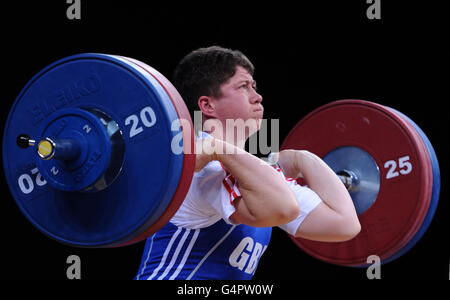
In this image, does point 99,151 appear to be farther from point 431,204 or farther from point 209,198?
point 431,204

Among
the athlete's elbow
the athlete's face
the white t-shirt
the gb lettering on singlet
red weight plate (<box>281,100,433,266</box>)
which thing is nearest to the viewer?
the athlete's elbow

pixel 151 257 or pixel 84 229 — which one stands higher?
pixel 84 229

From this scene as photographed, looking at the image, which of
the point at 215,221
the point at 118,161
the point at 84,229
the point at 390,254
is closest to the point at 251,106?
the point at 215,221

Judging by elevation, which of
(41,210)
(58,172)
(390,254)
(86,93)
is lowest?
(390,254)

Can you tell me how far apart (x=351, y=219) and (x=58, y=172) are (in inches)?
50.9

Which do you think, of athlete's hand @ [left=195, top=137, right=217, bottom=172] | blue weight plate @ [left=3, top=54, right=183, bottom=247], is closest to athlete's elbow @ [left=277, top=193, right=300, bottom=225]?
athlete's hand @ [left=195, top=137, right=217, bottom=172]

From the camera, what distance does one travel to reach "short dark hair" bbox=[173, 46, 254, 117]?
2.51 meters

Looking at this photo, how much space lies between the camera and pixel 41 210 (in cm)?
200

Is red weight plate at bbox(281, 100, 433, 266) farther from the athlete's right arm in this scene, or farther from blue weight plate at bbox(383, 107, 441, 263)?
the athlete's right arm

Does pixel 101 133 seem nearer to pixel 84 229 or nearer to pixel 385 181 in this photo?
pixel 84 229

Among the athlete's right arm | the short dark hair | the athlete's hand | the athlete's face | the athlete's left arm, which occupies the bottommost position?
the athlete's left arm

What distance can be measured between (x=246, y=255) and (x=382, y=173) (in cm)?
112

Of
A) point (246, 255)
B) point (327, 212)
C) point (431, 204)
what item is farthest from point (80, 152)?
point (431, 204)

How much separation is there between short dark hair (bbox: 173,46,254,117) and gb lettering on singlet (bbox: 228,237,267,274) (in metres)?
0.69
